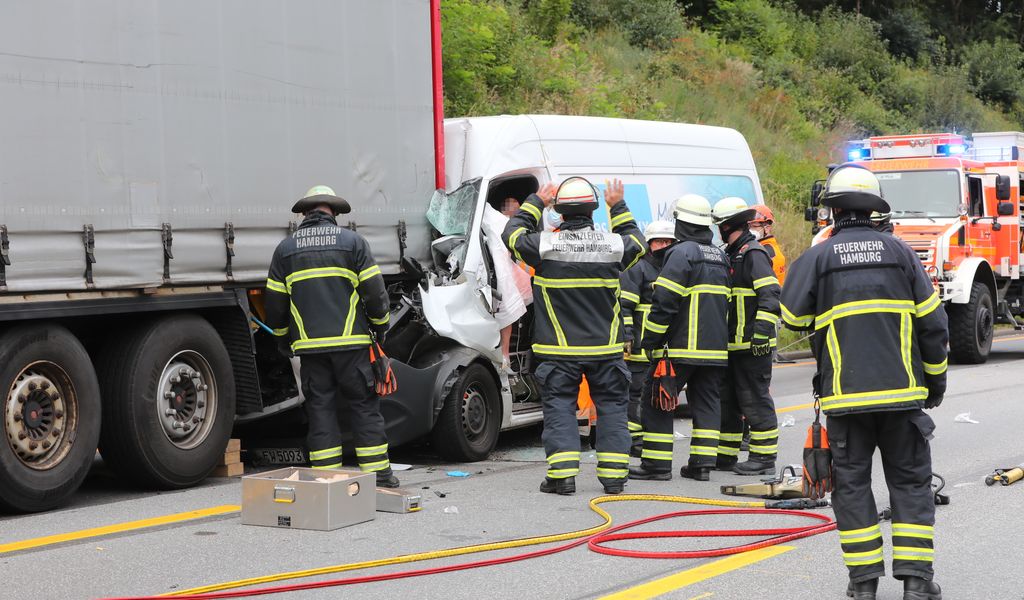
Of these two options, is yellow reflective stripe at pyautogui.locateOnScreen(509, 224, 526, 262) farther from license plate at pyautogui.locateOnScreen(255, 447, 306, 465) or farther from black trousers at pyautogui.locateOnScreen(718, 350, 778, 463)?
license plate at pyautogui.locateOnScreen(255, 447, 306, 465)

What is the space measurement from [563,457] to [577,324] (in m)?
0.82

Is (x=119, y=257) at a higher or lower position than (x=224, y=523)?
→ higher

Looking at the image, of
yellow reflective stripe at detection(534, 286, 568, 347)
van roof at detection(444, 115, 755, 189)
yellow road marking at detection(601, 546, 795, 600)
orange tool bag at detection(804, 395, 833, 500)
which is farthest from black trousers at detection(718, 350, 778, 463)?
orange tool bag at detection(804, 395, 833, 500)

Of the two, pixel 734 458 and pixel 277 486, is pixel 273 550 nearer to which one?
pixel 277 486

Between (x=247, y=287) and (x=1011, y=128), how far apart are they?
37.3 meters

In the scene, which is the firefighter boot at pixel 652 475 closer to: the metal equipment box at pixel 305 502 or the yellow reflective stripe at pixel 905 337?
the metal equipment box at pixel 305 502

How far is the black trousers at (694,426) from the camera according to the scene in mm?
8453

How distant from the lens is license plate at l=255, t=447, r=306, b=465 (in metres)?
8.52

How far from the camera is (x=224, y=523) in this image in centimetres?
690

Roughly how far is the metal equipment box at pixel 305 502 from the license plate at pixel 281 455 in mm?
1558

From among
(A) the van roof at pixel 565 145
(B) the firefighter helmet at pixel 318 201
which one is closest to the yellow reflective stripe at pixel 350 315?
(B) the firefighter helmet at pixel 318 201

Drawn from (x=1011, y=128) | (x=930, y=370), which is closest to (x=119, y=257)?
(x=930, y=370)

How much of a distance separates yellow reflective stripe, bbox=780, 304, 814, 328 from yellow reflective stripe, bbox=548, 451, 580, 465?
247 cm

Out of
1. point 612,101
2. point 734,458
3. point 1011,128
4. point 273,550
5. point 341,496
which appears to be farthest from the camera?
point 1011,128
